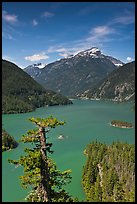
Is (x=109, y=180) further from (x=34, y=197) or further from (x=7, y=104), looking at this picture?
(x=7, y=104)

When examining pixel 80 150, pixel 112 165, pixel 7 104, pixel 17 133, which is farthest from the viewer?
pixel 7 104

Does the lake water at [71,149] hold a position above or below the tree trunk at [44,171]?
below

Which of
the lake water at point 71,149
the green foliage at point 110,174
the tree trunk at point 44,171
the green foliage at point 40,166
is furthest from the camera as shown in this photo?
the lake water at point 71,149

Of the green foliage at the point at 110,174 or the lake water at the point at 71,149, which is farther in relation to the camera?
the lake water at the point at 71,149

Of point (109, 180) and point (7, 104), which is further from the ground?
point (7, 104)

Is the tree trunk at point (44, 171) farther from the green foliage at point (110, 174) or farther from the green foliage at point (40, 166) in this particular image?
the green foliage at point (110, 174)

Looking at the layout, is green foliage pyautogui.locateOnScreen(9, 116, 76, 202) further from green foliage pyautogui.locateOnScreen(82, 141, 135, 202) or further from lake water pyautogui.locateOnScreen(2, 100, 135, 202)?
lake water pyautogui.locateOnScreen(2, 100, 135, 202)

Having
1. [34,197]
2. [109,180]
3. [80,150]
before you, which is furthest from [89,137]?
[34,197]

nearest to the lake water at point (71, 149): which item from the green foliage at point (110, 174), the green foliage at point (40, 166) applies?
the green foliage at point (110, 174)

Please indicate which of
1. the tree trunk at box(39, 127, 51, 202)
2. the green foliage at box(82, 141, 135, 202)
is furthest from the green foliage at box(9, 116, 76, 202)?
the green foliage at box(82, 141, 135, 202)
